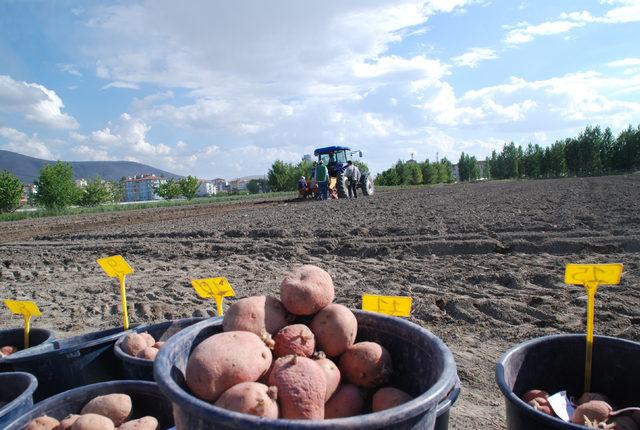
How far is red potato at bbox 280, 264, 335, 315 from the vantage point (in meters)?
1.80

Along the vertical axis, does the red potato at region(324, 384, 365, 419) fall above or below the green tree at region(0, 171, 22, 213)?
below

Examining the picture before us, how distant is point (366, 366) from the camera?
162 cm

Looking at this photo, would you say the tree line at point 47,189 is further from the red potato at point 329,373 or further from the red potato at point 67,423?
the red potato at point 329,373

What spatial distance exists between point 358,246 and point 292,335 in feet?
20.0

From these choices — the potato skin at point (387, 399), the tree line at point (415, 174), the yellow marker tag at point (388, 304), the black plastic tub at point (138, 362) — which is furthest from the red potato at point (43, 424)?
the tree line at point (415, 174)

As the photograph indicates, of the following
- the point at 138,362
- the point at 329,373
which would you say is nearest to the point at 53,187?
the point at 138,362

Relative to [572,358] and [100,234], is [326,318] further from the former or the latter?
[100,234]

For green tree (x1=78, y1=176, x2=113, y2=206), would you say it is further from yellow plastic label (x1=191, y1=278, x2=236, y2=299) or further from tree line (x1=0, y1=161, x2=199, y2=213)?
yellow plastic label (x1=191, y1=278, x2=236, y2=299)

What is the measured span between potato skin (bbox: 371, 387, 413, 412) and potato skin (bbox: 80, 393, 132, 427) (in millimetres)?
1289

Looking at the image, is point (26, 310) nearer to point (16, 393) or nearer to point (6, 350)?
point (6, 350)

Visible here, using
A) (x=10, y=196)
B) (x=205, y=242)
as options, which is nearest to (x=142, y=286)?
(x=205, y=242)

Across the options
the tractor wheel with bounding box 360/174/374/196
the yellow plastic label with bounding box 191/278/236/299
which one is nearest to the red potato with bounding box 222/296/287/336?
the yellow plastic label with bounding box 191/278/236/299

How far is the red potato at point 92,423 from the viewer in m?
1.86

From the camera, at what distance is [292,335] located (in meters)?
1.65
